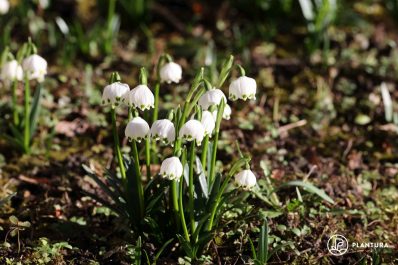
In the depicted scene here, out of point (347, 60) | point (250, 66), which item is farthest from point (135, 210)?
point (347, 60)

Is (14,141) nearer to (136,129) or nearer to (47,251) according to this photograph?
(47,251)

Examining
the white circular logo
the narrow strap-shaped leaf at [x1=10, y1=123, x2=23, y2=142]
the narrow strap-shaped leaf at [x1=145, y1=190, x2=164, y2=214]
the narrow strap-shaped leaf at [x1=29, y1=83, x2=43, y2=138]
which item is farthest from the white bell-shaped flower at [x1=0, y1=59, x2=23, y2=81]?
the white circular logo

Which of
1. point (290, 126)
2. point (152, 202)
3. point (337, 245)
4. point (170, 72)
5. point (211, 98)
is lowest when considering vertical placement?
point (337, 245)

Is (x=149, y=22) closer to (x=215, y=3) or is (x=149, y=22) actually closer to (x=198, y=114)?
(x=215, y=3)

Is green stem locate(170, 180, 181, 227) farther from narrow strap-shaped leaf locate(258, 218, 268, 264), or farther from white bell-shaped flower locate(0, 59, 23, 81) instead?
white bell-shaped flower locate(0, 59, 23, 81)

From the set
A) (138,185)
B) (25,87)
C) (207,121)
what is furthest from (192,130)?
(25,87)

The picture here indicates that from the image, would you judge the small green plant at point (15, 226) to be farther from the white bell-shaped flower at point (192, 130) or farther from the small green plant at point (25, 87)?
the white bell-shaped flower at point (192, 130)

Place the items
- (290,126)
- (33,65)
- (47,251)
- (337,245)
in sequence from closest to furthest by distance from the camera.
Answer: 1. (47,251)
2. (337,245)
3. (33,65)
4. (290,126)
